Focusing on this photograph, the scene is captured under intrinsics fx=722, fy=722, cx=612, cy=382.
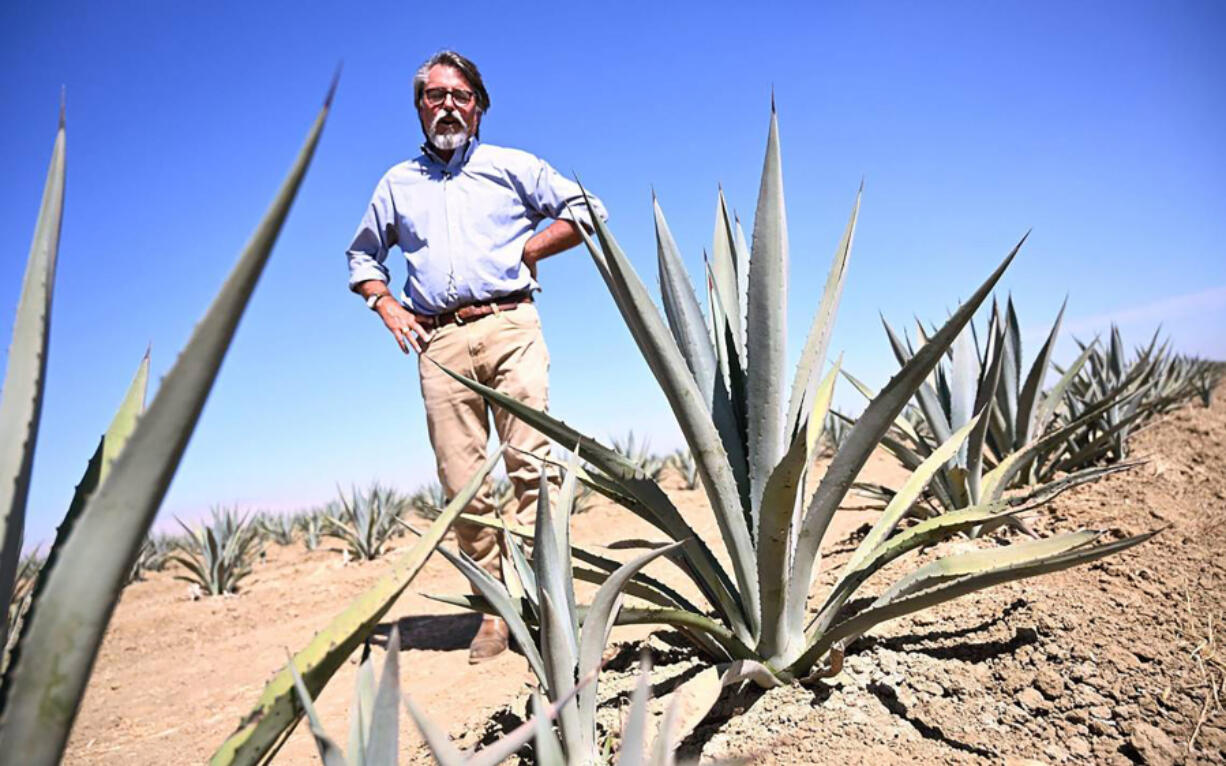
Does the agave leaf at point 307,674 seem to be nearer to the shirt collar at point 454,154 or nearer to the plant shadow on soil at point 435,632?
the plant shadow on soil at point 435,632

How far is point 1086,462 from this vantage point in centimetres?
371

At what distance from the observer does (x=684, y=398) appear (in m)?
1.32

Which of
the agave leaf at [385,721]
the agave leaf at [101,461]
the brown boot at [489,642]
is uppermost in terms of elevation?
the agave leaf at [101,461]

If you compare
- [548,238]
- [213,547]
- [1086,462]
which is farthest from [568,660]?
[213,547]

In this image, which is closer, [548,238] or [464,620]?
[548,238]

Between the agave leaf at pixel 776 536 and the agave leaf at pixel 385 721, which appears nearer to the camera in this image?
the agave leaf at pixel 385 721

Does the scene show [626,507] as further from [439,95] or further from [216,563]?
[216,563]

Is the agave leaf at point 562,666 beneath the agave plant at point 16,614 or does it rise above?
beneath

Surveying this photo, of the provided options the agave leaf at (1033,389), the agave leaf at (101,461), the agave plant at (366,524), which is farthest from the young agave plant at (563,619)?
the agave plant at (366,524)

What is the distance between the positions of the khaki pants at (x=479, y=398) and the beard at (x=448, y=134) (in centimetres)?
70

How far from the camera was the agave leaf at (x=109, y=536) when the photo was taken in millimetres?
488

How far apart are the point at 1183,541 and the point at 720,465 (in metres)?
1.71

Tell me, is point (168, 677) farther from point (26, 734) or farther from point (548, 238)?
point (26, 734)

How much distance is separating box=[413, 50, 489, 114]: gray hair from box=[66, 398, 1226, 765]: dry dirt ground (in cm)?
218
